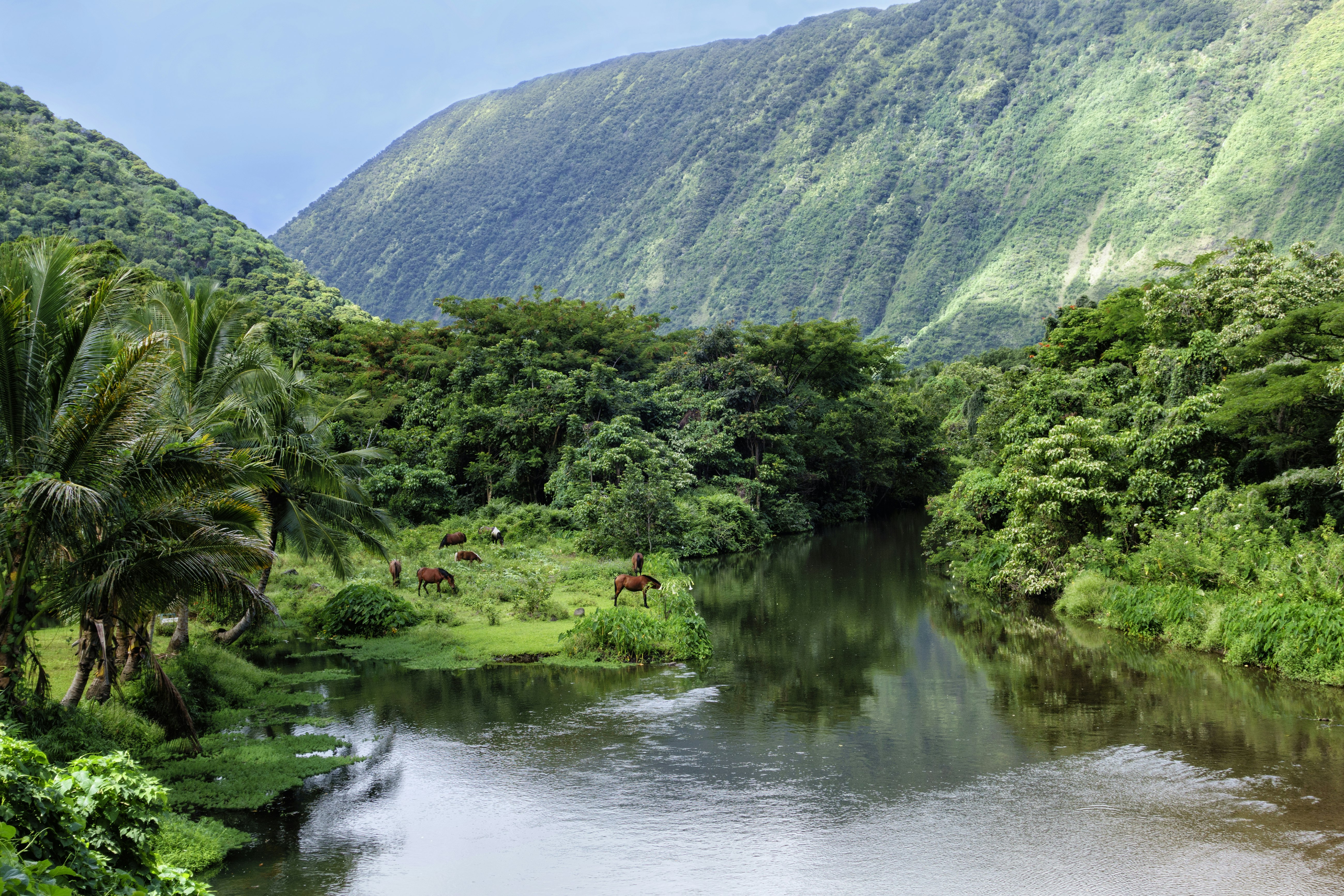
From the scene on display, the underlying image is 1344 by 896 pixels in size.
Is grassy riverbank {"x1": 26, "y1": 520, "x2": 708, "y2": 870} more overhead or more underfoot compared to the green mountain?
more underfoot

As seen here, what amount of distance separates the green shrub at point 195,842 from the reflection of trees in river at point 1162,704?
9.03 metres

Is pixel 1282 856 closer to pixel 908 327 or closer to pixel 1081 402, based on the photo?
pixel 1081 402

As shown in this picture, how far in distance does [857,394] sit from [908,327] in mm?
47616

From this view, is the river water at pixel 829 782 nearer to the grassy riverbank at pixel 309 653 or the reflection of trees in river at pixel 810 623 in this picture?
the reflection of trees in river at pixel 810 623

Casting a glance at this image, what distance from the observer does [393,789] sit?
9.80 meters

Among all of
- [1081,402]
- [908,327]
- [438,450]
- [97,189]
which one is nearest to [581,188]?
[908,327]

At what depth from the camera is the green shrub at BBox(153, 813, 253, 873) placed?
7336 millimetres

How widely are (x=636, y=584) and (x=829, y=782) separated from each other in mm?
9341

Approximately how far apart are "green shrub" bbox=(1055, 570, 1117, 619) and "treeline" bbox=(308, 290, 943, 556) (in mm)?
14419

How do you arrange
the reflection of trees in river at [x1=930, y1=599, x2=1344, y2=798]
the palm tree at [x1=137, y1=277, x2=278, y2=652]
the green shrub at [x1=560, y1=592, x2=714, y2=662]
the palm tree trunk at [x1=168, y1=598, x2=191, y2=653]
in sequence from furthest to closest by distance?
1. the green shrub at [x1=560, y1=592, x2=714, y2=662]
2. the palm tree trunk at [x1=168, y1=598, x2=191, y2=653]
3. the palm tree at [x1=137, y1=277, x2=278, y2=652]
4. the reflection of trees in river at [x1=930, y1=599, x2=1344, y2=798]

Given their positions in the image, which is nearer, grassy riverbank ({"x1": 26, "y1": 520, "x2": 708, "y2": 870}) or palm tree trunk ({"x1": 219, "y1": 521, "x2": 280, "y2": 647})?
grassy riverbank ({"x1": 26, "y1": 520, "x2": 708, "y2": 870})

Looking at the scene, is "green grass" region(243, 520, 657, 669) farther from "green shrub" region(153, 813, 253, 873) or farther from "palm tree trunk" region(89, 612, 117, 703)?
"green shrub" region(153, 813, 253, 873)

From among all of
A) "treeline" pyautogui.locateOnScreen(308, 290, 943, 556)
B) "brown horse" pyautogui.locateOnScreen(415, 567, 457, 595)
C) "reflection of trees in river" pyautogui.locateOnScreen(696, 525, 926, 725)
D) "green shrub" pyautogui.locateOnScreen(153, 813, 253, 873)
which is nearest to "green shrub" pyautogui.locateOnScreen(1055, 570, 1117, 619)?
"reflection of trees in river" pyautogui.locateOnScreen(696, 525, 926, 725)

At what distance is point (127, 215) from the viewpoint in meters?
50.5
